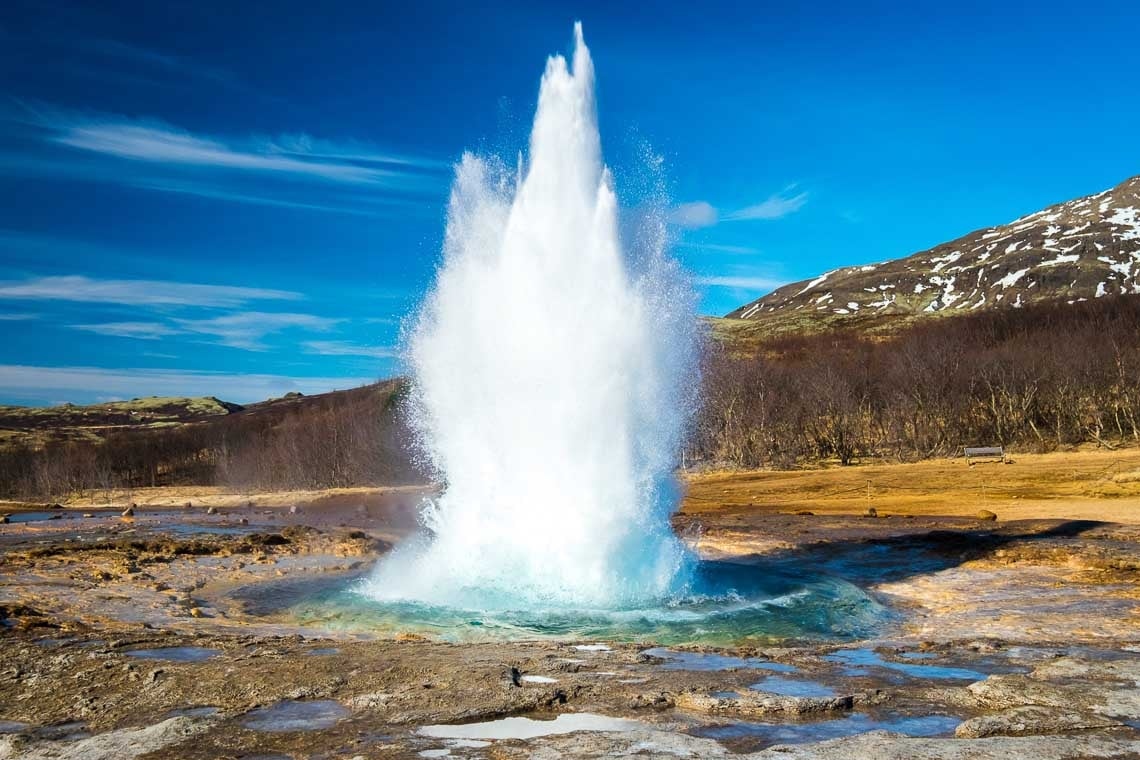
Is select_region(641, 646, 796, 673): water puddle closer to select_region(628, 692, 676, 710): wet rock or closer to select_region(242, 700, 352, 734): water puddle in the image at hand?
select_region(628, 692, 676, 710): wet rock

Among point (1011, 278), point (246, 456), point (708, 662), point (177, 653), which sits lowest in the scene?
point (708, 662)

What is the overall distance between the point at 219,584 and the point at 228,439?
409ft

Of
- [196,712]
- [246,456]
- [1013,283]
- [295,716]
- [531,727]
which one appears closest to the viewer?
[531,727]

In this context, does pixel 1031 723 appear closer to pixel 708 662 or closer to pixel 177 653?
pixel 708 662

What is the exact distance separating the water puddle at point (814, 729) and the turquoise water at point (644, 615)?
5.47 m

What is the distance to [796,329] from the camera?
16225 cm

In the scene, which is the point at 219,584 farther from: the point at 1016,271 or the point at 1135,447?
the point at 1016,271

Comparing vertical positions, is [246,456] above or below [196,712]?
above

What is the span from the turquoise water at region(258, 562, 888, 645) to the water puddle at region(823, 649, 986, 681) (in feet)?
7.61

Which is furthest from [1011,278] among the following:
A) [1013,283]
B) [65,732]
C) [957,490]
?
[65,732]

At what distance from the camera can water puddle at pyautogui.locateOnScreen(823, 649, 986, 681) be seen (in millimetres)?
9844

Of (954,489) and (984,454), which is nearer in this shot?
(954,489)

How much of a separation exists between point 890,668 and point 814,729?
3234 millimetres

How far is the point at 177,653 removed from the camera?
37.0 ft
